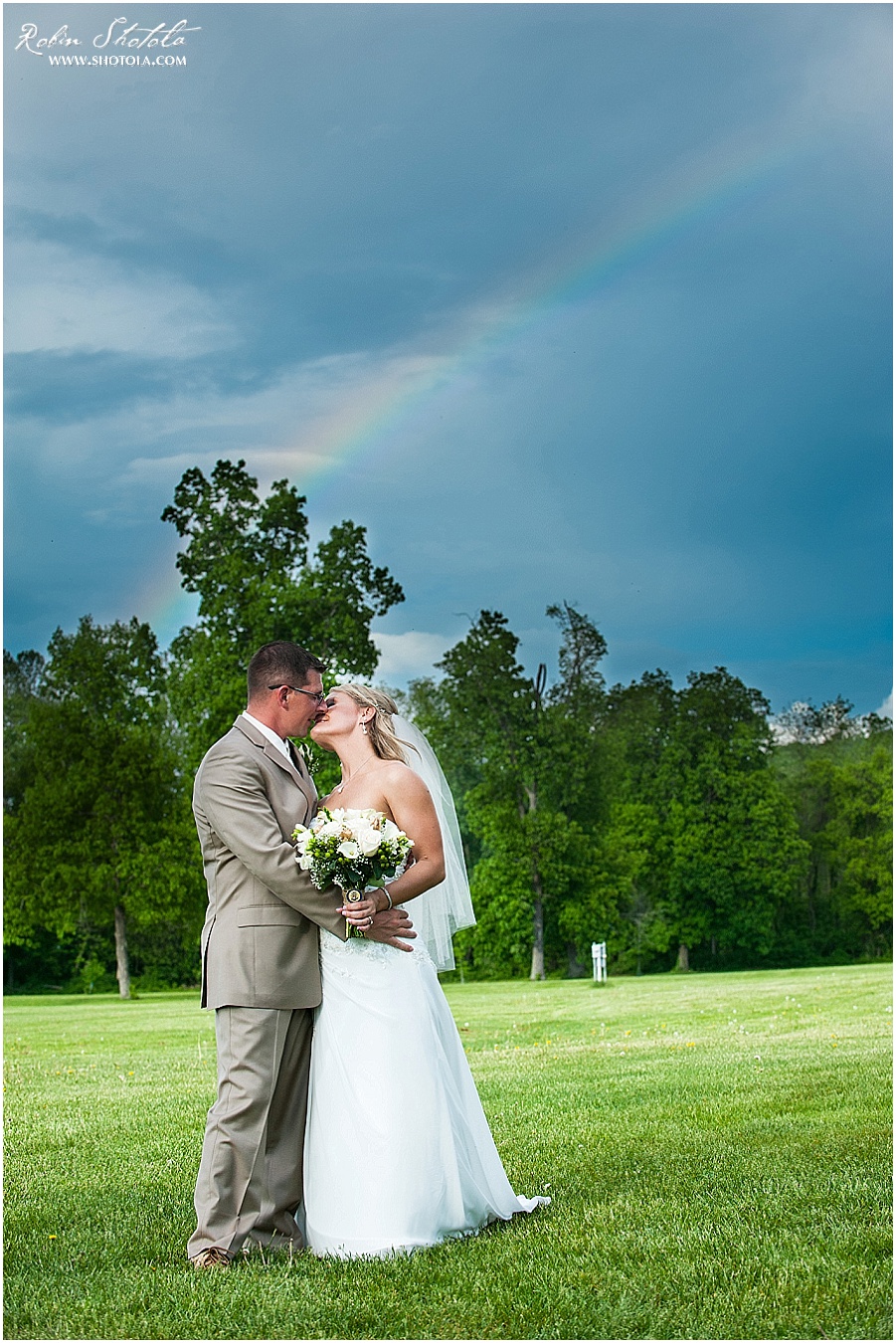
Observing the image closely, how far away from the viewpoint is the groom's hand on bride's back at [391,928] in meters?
5.67

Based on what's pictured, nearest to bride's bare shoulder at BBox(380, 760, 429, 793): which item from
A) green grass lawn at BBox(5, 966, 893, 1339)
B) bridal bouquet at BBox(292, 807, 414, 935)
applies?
bridal bouquet at BBox(292, 807, 414, 935)

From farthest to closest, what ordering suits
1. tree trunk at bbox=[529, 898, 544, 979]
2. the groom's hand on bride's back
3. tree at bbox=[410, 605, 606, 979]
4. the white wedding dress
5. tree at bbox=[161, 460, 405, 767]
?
tree at bbox=[410, 605, 606, 979], tree trunk at bbox=[529, 898, 544, 979], tree at bbox=[161, 460, 405, 767], the groom's hand on bride's back, the white wedding dress

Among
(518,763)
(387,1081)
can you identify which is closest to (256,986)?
(387,1081)

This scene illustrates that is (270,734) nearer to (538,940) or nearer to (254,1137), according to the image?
(254,1137)

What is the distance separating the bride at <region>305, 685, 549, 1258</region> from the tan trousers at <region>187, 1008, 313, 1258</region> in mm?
104

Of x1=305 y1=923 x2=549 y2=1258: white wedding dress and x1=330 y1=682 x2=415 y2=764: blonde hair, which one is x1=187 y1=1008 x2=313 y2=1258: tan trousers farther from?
x1=330 y1=682 x2=415 y2=764: blonde hair

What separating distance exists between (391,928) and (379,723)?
41.6 inches

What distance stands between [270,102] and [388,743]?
33.2 m

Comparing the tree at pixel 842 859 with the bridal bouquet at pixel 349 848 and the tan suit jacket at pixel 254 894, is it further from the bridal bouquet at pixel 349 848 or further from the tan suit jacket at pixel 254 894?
the bridal bouquet at pixel 349 848

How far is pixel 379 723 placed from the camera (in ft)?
20.2

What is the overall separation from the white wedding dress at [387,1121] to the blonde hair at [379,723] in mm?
973

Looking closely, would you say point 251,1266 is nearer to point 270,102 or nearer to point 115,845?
point 115,845

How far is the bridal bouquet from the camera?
5289mm

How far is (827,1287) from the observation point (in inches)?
190
